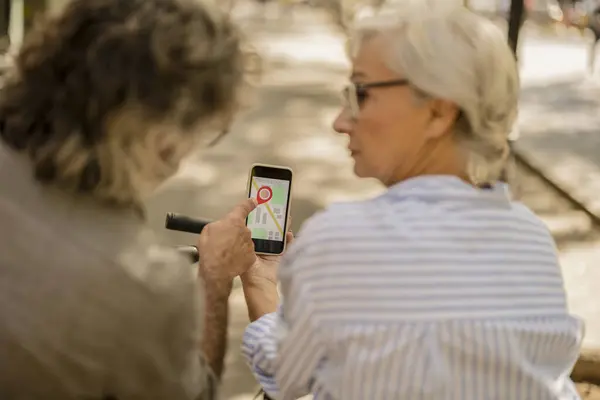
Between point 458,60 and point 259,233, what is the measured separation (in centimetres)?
74

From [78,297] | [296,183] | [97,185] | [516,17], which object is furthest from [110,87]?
[296,183]

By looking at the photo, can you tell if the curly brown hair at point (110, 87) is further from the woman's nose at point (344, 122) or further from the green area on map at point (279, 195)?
the green area on map at point (279, 195)

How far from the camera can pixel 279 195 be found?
1882 millimetres

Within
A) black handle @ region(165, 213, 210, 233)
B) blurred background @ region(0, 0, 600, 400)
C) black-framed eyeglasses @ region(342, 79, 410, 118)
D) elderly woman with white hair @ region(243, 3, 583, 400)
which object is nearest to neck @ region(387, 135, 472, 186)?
elderly woman with white hair @ region(243, 3, 583, 400)

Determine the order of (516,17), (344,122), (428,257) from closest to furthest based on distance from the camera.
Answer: (428,257) < (344,122) < (516,17)

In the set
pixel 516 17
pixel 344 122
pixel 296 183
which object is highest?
pixel 344 122

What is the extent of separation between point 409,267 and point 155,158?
0.39 meters

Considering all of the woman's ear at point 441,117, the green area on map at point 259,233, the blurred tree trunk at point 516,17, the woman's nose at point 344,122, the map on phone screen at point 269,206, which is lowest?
the blurred tree trunk at point 516,17

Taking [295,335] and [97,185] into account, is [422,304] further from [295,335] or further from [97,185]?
[97,185]

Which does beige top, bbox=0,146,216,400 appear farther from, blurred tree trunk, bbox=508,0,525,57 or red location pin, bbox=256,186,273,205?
blurred tree trunk, bbox=508,0,525,57

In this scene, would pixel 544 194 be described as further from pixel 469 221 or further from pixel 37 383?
pixel 37 383

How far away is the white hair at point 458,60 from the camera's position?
49.7 inches

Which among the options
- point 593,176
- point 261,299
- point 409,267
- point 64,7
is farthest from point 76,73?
point 593,176

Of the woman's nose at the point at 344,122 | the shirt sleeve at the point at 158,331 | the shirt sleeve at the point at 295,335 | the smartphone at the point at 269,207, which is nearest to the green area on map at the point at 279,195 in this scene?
the smartphone at the point at 269,207
